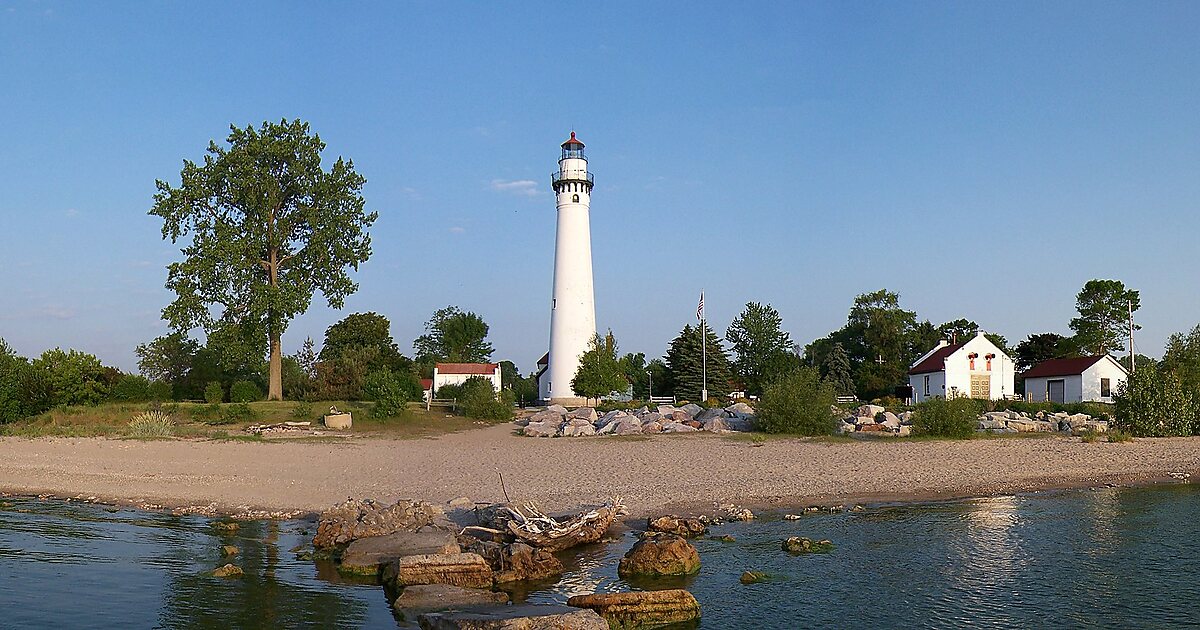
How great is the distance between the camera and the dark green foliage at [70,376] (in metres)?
37.2

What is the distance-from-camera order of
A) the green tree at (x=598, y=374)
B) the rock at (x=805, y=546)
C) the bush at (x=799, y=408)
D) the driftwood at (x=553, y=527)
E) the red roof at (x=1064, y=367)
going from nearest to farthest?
the driftwood at (x=553, y=527)
the rock at (x=805, y=546)
the bush at (x=799, y=408)
the green tree at (x=598, y=374)
the red roof at (x=1064, y=367)

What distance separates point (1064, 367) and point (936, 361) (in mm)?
7345

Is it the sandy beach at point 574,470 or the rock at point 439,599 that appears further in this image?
the sandy beach at point 574,470

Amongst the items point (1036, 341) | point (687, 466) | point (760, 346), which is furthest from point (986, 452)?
point (1036, 341)

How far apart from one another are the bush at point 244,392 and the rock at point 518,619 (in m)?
36.5

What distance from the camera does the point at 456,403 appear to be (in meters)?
43.5

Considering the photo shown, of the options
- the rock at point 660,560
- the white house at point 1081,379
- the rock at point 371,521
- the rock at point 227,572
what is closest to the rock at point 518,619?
the rock at point 660,560

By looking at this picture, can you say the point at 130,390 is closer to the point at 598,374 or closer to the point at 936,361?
the point at 598,374

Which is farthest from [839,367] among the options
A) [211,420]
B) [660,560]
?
[660,560]

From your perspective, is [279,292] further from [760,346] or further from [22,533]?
[760,346]

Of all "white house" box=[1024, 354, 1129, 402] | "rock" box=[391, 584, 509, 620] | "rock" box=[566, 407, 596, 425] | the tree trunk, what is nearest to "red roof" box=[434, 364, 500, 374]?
the tree trunk

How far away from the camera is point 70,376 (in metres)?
37.4

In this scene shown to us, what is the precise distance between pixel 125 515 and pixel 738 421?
23295mm

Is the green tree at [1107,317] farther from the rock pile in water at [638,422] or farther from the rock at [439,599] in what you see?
the rock at [439,599]
